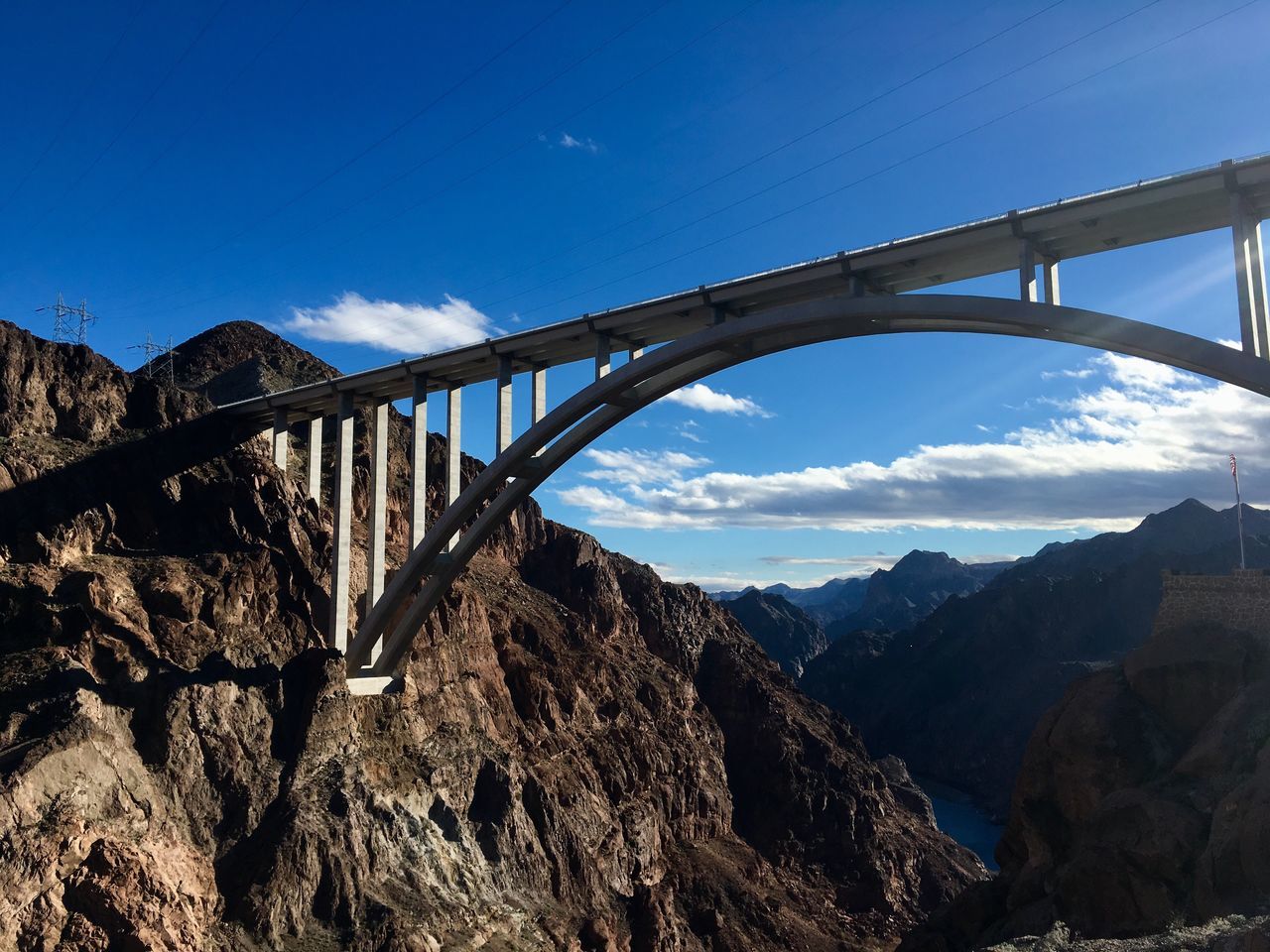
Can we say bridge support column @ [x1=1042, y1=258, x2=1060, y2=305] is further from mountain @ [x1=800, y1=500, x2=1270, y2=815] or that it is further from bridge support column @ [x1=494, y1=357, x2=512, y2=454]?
mountain @ [x1=800, y1=500, x2=1270, y2=815]

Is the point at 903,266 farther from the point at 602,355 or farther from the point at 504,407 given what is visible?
the point at 504,407

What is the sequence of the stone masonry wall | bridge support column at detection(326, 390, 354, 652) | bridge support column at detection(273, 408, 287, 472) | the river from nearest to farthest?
the stone masonry wall, bridge support column at detection(326, 390, 354, 652), bridge support column at detection(273, 408, 287, 472), the river

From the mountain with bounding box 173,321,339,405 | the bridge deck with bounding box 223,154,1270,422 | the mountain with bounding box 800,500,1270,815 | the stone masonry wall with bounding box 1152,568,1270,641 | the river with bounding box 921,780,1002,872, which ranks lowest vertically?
the river with bounding box 921,780,1002,872

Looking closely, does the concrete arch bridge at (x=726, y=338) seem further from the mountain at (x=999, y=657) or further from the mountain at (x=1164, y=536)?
the mountain at (x=1164, y=536)

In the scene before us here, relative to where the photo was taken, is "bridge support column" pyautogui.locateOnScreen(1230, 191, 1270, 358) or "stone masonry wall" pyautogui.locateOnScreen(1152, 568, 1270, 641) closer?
"bridge support column" pyautogui.locateOnScreen(1230, 191, 1270, 358)

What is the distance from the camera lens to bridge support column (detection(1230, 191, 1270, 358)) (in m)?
15.8

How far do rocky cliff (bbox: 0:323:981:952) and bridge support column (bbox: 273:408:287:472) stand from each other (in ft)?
1.95

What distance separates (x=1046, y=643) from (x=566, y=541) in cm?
7588

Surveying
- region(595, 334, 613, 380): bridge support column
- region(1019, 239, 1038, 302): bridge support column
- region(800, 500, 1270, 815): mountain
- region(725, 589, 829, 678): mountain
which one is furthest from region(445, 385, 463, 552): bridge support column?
region(725, 589, 829, 678): mountain

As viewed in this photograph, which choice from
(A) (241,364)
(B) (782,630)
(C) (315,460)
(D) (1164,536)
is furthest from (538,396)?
(B) (782,630)

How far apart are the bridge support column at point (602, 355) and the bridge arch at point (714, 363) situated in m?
0.57

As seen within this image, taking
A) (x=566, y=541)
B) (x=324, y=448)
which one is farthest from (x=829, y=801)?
Result: (x=324, y=448)

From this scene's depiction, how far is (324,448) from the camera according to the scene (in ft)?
150

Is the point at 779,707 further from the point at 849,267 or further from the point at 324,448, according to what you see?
the point at 849,267
